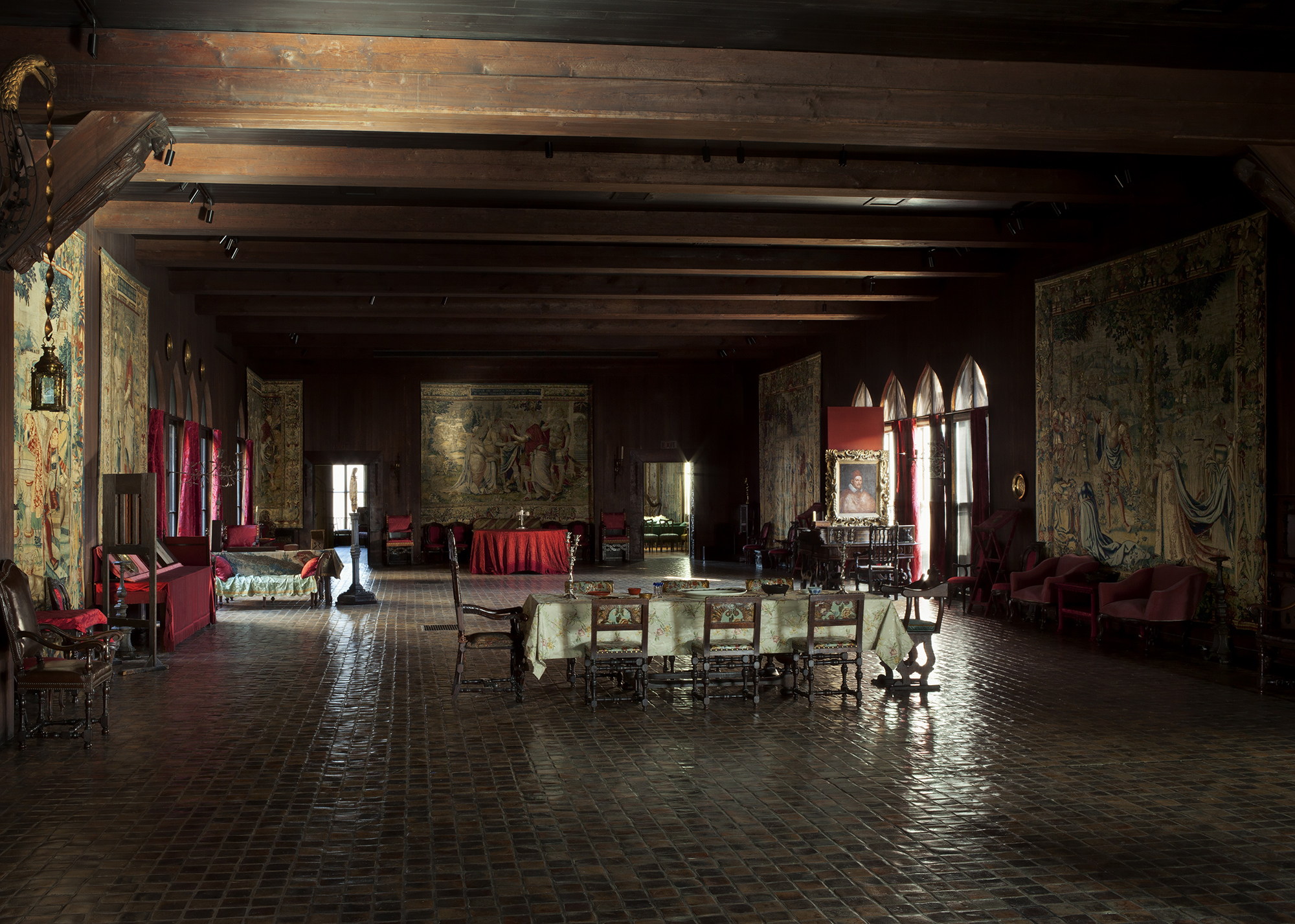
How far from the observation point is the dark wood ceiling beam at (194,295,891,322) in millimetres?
14578

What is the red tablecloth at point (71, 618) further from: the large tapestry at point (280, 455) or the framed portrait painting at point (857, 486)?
the large tapestry at point (280, 455)

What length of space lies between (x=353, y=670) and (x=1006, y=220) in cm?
773

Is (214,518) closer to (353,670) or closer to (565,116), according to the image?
(353,670)

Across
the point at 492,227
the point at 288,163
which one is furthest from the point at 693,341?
the point at 288,163

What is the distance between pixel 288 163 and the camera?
802cm

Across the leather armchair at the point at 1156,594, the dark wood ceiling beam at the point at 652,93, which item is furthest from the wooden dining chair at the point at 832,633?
the leather armchair at the point at 1156,594

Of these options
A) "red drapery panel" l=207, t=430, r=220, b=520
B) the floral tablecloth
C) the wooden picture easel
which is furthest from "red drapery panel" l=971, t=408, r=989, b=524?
"red drapery panel" l=207, t=430, r=220, b=520

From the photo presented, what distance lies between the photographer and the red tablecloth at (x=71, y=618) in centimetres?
726

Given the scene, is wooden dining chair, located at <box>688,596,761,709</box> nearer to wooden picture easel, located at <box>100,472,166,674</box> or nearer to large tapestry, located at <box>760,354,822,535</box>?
wooden picture easel, located at <box>100,472,166,674</box>

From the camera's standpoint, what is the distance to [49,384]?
6.92 meters

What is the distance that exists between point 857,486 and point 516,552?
631 cm

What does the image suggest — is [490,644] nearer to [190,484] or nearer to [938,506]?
[190,484]

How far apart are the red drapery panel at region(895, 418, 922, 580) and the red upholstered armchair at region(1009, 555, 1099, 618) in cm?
338

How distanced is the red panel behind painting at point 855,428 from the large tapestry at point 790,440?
2826 millimetres
